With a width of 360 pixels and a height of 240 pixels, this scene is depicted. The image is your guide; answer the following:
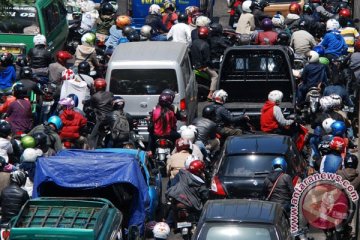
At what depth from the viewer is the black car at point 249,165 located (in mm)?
18797

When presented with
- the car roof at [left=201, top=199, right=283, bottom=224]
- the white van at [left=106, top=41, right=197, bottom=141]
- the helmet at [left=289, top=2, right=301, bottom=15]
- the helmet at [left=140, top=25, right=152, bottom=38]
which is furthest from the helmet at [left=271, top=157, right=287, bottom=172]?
the helmet at [left=289, top=2, right=301, bottom=15]

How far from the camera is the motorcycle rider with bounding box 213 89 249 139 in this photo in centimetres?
2266

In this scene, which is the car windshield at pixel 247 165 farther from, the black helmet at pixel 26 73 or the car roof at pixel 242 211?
the black helmet at pixel 26 73

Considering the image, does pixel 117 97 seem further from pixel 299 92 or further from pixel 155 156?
pixel 299 92

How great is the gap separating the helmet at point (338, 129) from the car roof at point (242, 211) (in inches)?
179

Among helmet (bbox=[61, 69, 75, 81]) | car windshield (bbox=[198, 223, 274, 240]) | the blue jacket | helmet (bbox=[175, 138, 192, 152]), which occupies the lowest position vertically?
the blue jacket

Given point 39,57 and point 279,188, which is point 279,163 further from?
point 39,57

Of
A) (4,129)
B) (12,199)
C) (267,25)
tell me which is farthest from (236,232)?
(267,25)

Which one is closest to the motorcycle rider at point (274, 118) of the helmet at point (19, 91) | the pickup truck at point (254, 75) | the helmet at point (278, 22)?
the pickup truck at point (254, 75)

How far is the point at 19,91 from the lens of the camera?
23.0 m

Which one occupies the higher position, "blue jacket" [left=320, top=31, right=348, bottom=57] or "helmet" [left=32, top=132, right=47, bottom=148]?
"helmet" [left=32, top=132, right=47, bottom=148]

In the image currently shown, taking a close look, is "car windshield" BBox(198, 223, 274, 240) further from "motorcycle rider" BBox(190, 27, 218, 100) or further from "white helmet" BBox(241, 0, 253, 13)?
"white helmet" BBox(241, 0, 253, 13)

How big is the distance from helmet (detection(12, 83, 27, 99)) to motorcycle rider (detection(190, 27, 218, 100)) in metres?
5.32

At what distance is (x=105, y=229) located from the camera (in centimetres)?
1595
